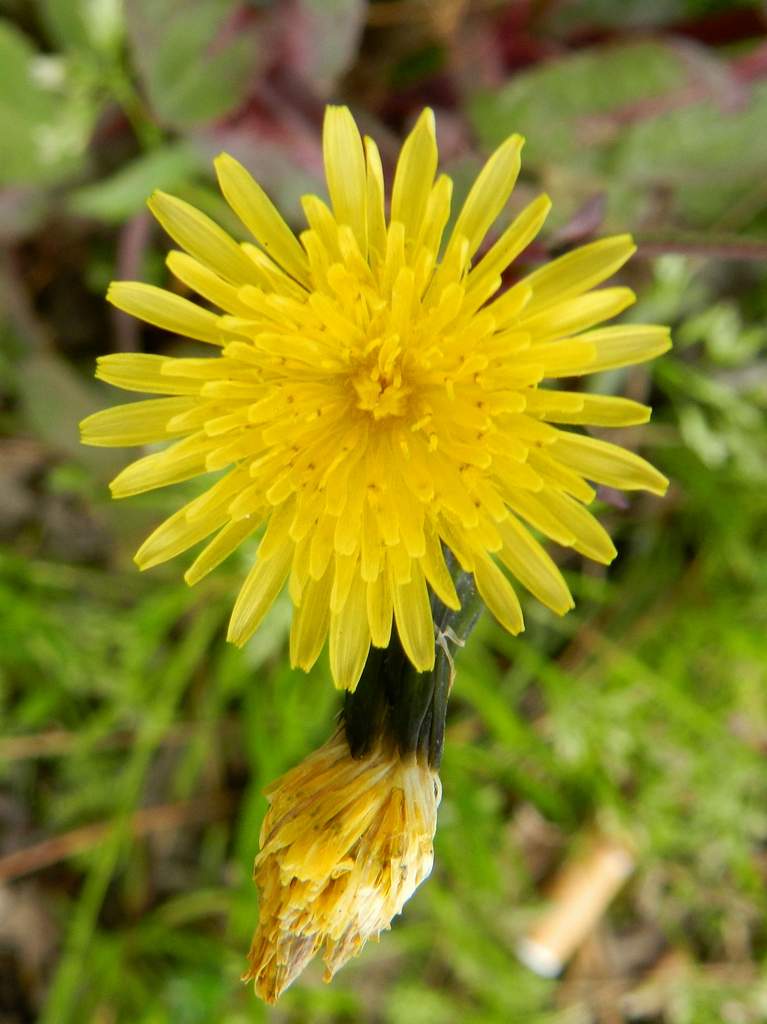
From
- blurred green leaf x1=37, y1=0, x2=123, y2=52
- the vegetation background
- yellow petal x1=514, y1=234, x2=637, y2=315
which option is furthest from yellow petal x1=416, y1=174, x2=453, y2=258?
blurred green leaf x1=37, y1=0, x2=123, y2=52

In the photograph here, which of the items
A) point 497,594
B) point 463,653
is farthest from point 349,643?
point 463,653

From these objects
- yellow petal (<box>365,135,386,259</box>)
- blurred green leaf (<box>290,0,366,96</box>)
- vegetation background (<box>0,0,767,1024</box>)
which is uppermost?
blurred green leaf (<box>290,0,366,96</box>)

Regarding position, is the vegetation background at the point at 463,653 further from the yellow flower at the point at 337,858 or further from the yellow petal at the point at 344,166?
the yellow flower at the point at 337,858

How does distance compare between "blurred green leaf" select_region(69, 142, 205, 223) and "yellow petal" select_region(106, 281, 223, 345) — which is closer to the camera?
"yellow petal" select_region(106, 281, 223, 345)

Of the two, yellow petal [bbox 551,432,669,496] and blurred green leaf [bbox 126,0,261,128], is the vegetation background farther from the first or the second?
yellow petal [bbox 551,432,669,496]

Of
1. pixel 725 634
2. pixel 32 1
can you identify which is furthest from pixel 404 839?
pixel 32 1

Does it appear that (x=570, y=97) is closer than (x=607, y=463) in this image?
No

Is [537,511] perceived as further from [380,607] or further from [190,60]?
[190,60]
